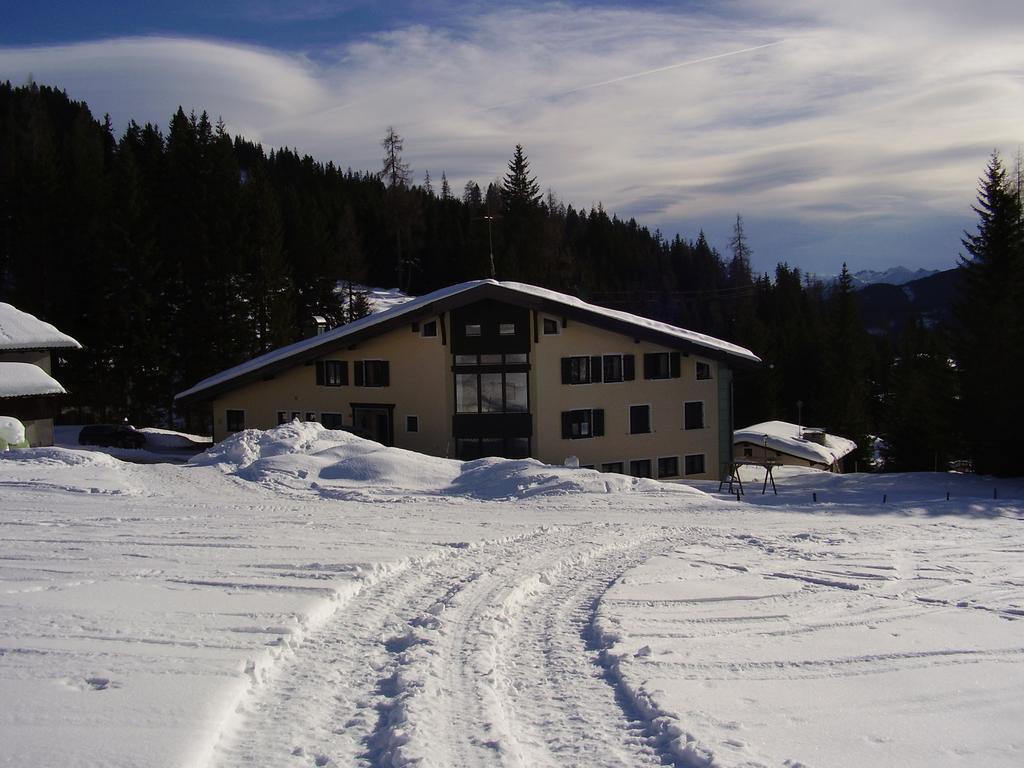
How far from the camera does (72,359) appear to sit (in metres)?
42.2

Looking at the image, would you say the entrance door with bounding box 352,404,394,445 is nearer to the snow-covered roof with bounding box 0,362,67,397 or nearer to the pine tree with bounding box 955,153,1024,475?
the snow-covered roof with bounding box 0,362,67,397

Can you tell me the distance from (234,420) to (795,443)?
27896 mm

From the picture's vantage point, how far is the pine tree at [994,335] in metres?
30.5

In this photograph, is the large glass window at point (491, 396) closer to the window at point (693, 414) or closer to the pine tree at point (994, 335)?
the window at point (693, 414)

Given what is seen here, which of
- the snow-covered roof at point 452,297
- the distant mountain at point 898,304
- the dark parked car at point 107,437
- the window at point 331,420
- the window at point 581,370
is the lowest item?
the dark parked car at point 107,437

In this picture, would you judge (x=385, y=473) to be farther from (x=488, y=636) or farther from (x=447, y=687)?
(x=447, y=687)

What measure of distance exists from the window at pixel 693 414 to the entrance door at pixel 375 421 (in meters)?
11.8

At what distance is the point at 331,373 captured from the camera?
111 feet

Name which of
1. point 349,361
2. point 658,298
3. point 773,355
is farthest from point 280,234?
point 658,298

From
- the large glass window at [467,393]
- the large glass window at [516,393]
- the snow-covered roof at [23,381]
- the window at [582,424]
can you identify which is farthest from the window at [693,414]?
the snow-covered roof at [23,381]

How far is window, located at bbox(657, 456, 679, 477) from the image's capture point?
33.7 metres

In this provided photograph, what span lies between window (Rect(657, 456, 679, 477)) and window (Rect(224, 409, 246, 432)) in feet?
56.4

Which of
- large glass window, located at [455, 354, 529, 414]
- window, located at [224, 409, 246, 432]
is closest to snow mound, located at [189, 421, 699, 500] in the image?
large glass window, located at [455, 354, 529, 414]

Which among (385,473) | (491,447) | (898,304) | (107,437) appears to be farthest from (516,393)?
(898,304)
